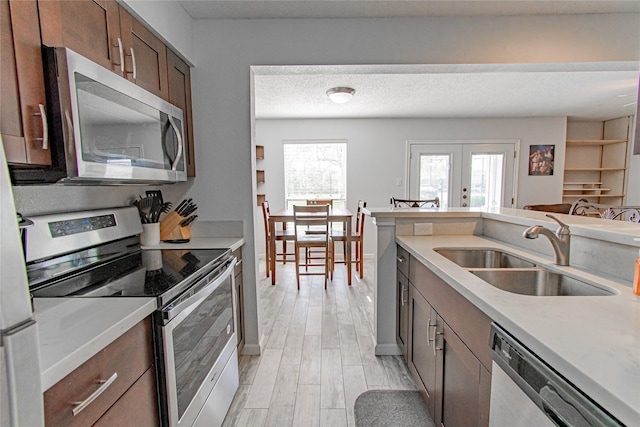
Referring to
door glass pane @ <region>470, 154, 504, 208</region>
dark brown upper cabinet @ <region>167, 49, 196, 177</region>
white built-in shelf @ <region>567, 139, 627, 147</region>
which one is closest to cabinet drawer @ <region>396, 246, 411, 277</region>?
dark brown upper cabinet @ <region>167, 49, 196, 177</region>

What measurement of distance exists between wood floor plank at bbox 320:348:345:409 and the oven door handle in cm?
93

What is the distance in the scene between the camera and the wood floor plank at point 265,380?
1.71 m

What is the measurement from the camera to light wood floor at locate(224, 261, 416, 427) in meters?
1.62

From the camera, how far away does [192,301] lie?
3.90 feet

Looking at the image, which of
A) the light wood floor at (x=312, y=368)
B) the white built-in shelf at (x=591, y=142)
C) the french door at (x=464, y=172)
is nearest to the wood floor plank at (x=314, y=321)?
the light wood floor at (x=312, y=368)

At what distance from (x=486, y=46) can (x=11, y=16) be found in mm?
2319

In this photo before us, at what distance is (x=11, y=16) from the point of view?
0.85 m

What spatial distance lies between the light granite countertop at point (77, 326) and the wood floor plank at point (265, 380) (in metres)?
1.08

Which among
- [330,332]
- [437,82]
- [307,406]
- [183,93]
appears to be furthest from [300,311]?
[437,82]

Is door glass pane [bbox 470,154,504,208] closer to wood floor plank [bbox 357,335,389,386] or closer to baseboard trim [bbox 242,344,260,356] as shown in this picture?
wood floor plank [bbox 357,335,389,386]

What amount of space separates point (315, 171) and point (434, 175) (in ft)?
6.53

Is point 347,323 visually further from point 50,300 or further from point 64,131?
point 64,131

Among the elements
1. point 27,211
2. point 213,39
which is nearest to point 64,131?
point 27,211

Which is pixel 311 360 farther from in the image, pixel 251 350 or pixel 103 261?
pixel 103 261
